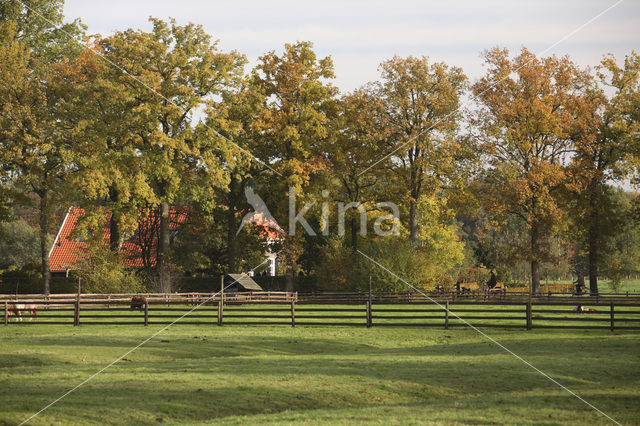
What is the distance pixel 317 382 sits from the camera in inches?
608

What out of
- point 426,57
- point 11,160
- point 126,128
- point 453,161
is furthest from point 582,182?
point 11,160

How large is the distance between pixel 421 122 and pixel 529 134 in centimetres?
712

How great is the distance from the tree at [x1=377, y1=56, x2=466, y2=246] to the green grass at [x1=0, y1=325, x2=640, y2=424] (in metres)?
27.7

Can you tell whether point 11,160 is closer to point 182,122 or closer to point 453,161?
point 182,122

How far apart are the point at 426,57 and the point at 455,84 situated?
108 inches

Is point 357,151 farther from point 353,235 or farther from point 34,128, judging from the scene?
point 34,128

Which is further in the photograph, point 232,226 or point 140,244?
point 140,244

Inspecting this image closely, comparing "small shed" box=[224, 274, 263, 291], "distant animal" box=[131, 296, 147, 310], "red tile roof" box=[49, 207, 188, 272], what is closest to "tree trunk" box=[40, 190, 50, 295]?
"red tile roof" box=[49, 207, 188, 272]

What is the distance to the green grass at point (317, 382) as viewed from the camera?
12469 millimetres

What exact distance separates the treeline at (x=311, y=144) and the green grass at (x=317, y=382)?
2456cm

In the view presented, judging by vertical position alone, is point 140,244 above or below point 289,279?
above

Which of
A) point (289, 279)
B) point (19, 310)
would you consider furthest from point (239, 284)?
point (19, 310)

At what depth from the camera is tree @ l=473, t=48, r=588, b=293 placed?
160 feet

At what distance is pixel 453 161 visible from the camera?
5188 cm
